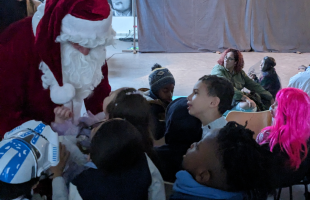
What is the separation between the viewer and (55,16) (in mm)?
1323

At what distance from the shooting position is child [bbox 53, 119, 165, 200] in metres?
1.14

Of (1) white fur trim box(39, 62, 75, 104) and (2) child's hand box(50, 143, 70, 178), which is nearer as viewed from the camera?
(2) child's hand box(50, 143, 70, 178)

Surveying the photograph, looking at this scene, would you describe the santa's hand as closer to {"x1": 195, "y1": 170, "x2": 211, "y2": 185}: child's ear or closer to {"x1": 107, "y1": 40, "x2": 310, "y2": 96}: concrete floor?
{"x1": 195, "y1": 170, "x2": 211, "y2": 185}: child's ear

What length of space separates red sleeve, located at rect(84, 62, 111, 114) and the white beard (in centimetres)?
22

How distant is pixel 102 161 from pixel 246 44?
8160 millimetres

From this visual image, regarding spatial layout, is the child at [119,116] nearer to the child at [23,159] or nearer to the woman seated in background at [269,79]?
the child at [23,159]

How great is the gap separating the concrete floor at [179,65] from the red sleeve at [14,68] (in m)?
3.07

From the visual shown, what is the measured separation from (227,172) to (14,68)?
1.15m

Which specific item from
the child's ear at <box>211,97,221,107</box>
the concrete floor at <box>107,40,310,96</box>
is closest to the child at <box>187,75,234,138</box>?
the child's ear at <box>211,97,221,107</box>

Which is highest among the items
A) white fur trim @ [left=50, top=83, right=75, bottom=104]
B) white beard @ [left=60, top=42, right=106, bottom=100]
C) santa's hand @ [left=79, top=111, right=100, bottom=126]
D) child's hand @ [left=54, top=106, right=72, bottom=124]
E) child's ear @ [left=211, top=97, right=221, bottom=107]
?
white beard @ [left=60, top=42, right=106, bottom=100]

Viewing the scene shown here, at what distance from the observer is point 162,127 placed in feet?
6.99

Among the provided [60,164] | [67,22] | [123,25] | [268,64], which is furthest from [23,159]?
[123,25]

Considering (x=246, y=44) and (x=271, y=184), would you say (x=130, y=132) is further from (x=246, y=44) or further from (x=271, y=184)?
(x=246, y=44)

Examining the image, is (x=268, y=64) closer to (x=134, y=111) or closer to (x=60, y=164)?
(x=134, y=111)
